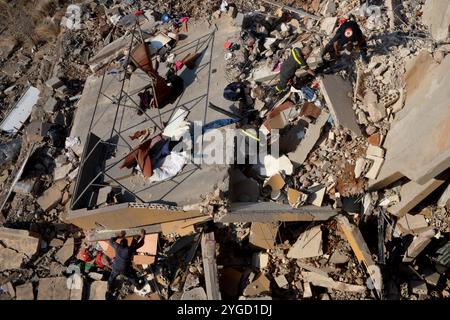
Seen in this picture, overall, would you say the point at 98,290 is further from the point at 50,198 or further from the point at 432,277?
the point at 432,277

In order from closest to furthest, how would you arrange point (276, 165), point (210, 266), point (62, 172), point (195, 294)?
1. point (195, 294)
2. point (210, 266)
3. point (276, 165)
4. point (62, 172)

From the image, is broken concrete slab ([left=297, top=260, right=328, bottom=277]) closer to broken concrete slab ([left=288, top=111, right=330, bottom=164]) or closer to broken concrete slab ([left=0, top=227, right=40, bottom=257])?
broken concrete slab ([left=288, top=111, right=330, bottom=164])

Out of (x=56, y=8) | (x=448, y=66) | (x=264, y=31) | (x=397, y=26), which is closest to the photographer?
(x=448, y=66)

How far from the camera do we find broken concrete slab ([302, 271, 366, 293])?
8.02 metres

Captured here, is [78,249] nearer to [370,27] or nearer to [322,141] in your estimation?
[322,141]

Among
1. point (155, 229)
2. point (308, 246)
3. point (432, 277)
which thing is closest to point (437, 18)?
point (432, 277)

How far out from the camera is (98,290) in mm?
8781

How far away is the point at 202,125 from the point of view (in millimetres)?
9320

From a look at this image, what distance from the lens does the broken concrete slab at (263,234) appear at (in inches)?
335

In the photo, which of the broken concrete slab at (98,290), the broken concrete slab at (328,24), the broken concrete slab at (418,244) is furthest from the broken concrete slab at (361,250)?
the broken concrete slab at (98,290)

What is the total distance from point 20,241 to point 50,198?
1087 mm

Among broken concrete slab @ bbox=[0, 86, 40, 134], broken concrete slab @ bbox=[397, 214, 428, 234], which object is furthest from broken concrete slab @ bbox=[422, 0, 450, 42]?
broken concrete slab @ bbox=[0, 86, 40, 134]
